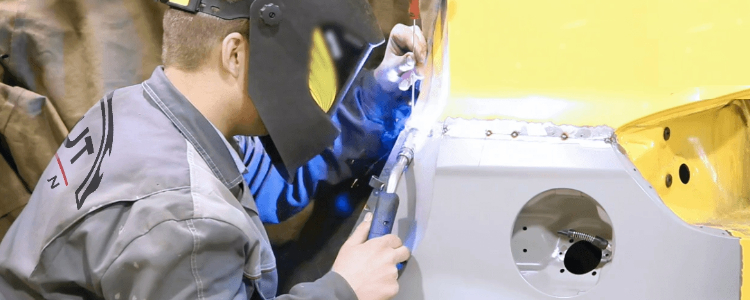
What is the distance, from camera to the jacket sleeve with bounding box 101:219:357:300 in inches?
45.4

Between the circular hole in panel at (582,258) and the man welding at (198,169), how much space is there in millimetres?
367

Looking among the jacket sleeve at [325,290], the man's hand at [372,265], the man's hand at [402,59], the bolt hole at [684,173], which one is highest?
the man's hand at [402,59]

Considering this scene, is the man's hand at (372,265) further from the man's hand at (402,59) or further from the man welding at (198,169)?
the man's hand at (402,59)

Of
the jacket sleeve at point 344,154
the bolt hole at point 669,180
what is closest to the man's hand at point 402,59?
the jacket sleeve at point 344,154

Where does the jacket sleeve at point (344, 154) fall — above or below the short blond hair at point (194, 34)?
below

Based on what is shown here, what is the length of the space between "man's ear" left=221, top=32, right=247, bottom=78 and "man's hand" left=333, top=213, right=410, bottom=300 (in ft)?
1.41

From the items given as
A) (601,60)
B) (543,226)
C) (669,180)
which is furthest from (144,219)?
(669,180)

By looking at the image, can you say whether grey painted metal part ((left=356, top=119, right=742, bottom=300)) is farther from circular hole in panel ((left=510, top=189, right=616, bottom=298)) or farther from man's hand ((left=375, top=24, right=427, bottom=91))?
man's hand ((left=375, top=24, right=427, bottom=91))

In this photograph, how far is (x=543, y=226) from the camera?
5.00 feet

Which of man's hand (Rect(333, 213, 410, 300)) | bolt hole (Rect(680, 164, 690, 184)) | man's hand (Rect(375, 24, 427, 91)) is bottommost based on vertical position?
man's hand (Rect(333, 213, 410, 300))

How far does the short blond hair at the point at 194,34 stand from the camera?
138cm

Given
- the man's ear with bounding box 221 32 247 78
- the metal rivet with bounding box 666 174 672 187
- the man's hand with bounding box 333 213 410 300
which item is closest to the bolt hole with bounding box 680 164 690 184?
the metal rivet with bounding box 666 174 672 187

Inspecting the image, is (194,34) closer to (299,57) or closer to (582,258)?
(299,57)

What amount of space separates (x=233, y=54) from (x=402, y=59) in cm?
58
